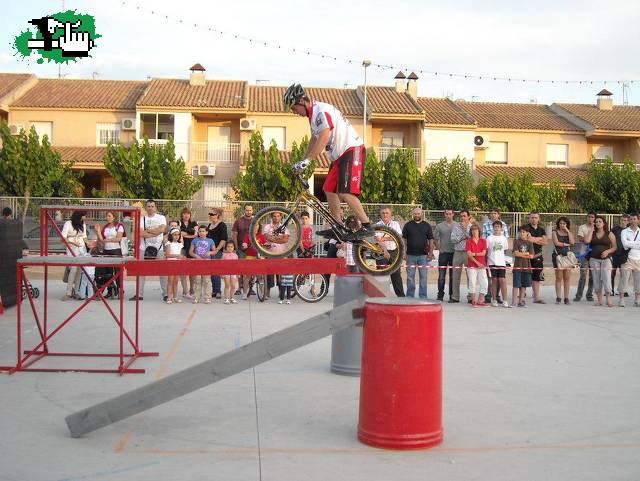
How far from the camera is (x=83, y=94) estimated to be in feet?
137

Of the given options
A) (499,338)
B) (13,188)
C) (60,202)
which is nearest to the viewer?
(499,338)

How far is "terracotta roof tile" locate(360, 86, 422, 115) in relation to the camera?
41000 millimetres

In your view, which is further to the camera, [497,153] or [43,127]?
[497,153]

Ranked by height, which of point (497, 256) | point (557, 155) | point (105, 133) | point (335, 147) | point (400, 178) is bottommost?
point (497, 256)

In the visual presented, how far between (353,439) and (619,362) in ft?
18.1

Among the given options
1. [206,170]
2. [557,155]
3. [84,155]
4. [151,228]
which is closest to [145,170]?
[206,170]

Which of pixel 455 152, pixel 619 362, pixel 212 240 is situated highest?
pixel 455 152

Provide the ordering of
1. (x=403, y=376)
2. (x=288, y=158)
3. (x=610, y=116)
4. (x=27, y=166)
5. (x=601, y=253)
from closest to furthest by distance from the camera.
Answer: (x=403, y=376) → (x=601, y=253) → (x=27, y=166) → (x=288, y=158) → (x=610, y=116)

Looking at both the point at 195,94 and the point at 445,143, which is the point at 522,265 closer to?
the point at 445,143

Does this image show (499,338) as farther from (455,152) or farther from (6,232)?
(455,152)

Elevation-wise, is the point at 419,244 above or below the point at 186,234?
below

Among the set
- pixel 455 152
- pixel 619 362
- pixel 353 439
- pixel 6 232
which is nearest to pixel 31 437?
pixel 353 439

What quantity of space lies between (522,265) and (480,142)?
27.5 metres

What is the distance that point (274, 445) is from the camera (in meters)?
6.82
